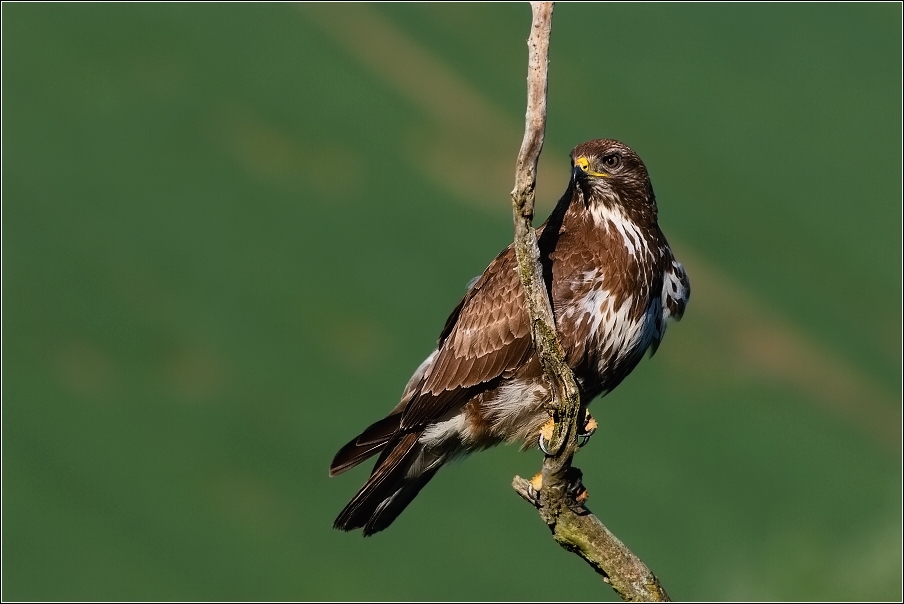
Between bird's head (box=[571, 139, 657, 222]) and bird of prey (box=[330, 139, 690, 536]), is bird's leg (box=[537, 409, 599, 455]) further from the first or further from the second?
bird's head (box=[571, 139, 657, 222])

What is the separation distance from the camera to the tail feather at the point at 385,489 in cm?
943

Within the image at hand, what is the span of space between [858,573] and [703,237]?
49.3 feet

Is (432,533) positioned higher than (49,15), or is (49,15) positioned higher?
(49,15)

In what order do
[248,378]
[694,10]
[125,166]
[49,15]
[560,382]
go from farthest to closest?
[694,10] → [49,15] → [125,166] → [248,378] → [560,382]

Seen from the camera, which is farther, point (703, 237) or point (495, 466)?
point (703, 237)

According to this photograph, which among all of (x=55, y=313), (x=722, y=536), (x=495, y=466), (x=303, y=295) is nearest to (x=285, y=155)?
(x=303, y=295)

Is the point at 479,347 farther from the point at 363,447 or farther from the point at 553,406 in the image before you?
the point at 553,406

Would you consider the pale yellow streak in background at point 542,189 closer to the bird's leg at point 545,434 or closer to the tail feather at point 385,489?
the tail feather at point 385,489

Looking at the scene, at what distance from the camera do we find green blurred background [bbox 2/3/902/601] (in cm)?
2753

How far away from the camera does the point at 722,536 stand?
1110 inches

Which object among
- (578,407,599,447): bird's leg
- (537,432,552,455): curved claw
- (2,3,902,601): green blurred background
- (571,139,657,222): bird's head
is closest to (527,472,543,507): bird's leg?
(537,432,552,455): curved claw

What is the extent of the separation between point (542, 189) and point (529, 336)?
1183 inches

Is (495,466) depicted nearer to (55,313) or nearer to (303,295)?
(303,295)

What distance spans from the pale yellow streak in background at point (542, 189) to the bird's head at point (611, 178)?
2546 centimetres
